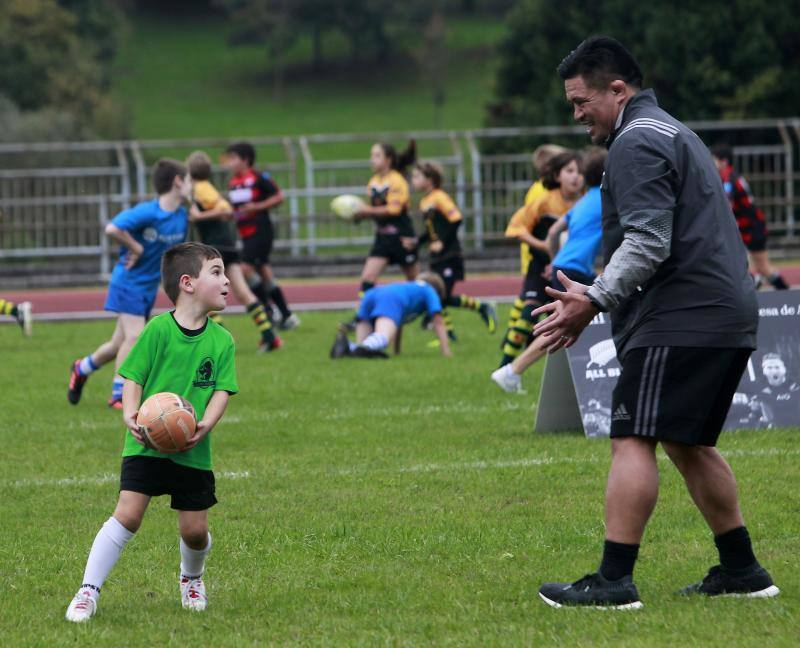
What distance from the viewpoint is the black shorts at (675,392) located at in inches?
213

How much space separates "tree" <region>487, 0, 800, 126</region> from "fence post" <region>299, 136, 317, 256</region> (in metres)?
14.6

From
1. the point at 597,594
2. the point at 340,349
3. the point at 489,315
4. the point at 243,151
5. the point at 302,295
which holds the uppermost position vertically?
the point at 597,594

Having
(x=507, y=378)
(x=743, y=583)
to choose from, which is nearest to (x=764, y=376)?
(x=507, y=378)

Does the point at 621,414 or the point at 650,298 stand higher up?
the point at 650,298

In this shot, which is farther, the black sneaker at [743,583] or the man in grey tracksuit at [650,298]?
the black sneaker at [743,583]

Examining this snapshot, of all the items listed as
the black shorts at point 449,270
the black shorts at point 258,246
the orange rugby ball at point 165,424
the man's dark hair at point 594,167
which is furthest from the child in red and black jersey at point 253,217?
the orange rugby ball at point 165,424

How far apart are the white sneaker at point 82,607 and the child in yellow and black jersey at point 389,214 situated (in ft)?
34.9

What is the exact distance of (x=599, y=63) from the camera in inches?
217

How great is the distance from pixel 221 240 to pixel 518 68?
28003 mm

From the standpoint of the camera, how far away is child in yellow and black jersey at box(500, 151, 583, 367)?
11.6 m

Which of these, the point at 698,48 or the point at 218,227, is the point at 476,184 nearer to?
the point at 218,227

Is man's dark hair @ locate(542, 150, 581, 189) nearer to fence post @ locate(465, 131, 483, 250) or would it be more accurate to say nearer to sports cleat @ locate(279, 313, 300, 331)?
sports cleat @ locate(279, 313, 300, 331)

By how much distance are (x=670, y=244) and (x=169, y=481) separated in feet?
6.86

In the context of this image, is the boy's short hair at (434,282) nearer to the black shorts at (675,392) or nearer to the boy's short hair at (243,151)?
the boy's short hair at (243,151)
